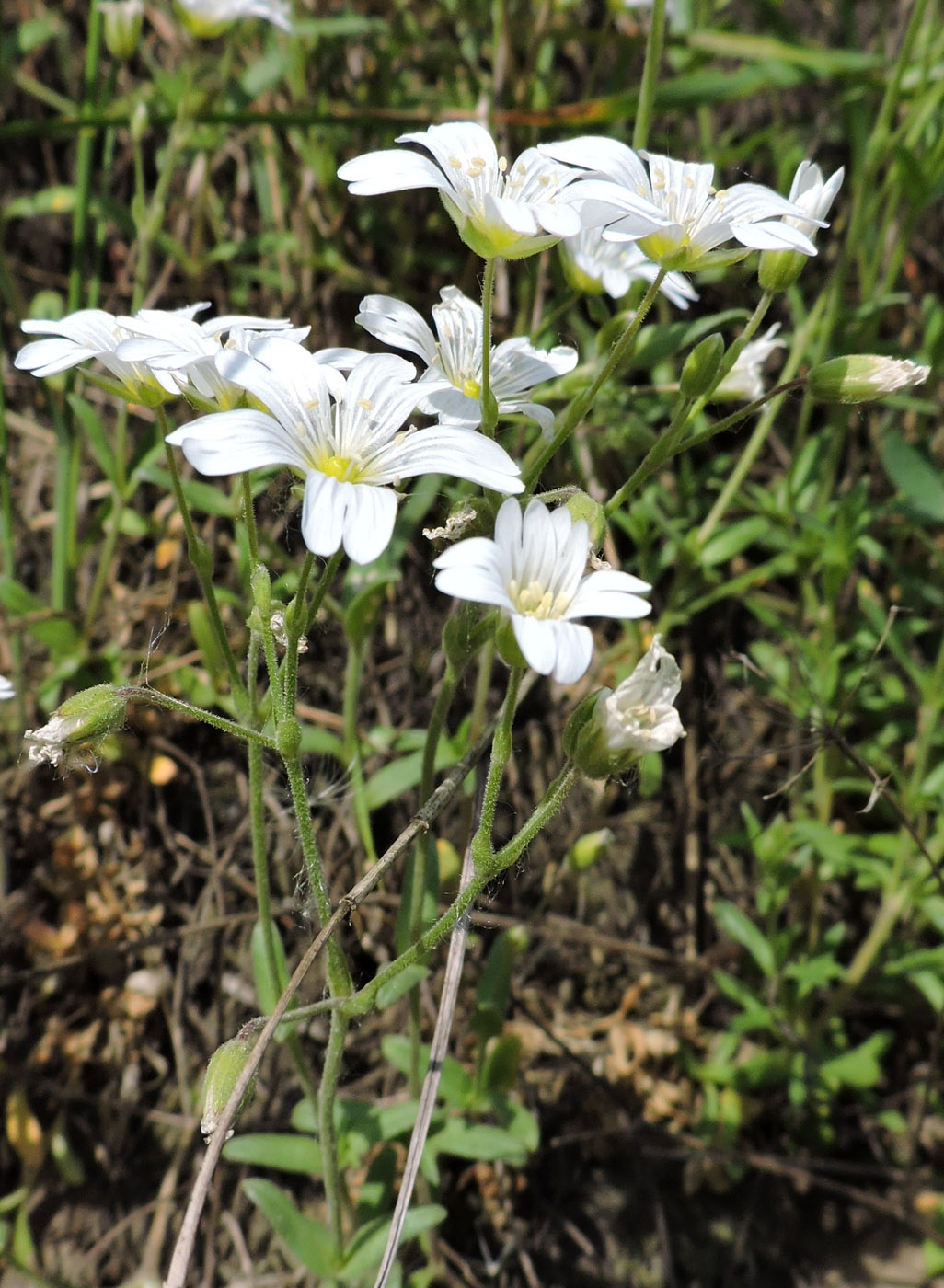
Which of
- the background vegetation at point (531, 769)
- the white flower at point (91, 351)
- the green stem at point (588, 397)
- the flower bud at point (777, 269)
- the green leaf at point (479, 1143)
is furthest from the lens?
the background vegetation at point (531, 769)

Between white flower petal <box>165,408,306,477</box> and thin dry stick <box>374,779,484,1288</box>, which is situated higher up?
white flower petal <box>165,408,306,477</box>

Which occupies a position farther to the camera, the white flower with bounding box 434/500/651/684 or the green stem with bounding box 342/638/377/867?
the green stem with bounding box 342/638/377/867

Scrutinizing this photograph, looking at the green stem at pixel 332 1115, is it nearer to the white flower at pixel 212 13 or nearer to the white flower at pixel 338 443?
the white flower at pixel 338 443

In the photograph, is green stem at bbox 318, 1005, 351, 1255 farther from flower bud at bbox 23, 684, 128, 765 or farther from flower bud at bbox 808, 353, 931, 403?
flower bud at bbox 808, 353, 931, 403

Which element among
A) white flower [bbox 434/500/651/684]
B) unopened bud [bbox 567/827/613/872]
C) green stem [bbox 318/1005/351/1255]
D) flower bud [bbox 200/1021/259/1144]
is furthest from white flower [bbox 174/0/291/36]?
flower bud [bbox 200/1021/259/1144]

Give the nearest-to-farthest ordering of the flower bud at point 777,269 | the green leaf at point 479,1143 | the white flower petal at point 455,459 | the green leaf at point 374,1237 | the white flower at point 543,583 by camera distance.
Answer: the white flower at point 543,583 < the white flower petal at point 455,459 < the flower bud at point 777,269 < the green leaf at point 374,1237 < the green leaf at point 479,1143

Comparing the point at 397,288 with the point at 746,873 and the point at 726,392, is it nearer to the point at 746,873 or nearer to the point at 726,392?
the point at 726,392

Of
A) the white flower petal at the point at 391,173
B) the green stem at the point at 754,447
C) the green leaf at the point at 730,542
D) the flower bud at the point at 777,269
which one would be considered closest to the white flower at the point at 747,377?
the green stem at the point at 754,447
